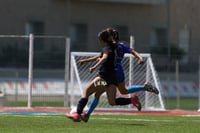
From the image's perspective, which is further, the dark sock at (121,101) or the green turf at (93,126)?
the dark sock at (121,101)

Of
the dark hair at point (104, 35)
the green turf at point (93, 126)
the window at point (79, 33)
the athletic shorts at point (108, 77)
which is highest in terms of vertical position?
the window at point (79, 33)

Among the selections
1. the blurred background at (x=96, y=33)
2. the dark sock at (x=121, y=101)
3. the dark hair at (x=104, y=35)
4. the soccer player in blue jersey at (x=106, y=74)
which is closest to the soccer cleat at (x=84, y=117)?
the soccer player in blue jersey at (x=106, y=74)

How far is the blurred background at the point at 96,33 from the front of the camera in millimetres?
35156

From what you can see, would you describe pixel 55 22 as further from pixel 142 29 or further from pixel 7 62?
pixel 7 62

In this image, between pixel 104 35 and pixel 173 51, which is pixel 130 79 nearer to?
pixel 104 35

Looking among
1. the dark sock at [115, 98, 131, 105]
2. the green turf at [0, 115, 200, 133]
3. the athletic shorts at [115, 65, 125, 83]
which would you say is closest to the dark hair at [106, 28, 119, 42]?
the athletic shorts at [115, 65, 125, 83]

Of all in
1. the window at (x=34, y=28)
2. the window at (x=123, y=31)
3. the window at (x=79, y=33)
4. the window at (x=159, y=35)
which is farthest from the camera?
the window at (x=159, y=35)

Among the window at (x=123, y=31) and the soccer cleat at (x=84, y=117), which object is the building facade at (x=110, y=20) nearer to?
the window at (x=123, y=31)

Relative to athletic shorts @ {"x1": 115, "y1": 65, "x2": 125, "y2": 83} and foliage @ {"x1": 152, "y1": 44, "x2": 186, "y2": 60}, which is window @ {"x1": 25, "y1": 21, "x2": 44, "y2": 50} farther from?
athletic shorts @ {"x1": 115, "y1": 65, "x2": 125, "y2": 83}

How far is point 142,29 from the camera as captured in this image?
49.3 meters

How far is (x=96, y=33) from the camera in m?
47.3

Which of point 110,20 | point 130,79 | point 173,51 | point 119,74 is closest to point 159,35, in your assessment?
point 110,20

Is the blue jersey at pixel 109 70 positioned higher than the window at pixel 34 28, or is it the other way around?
the window at pixel 34 28

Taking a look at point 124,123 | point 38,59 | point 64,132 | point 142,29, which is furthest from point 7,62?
point 64,132
